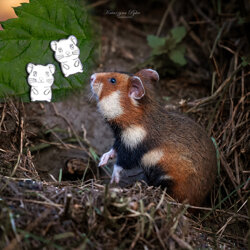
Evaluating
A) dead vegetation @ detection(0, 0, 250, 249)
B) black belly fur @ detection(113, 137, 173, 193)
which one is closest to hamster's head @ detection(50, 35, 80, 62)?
dead vegetation @ detection(0, 0, 250, 249)

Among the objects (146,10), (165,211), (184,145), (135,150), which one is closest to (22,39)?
(135,150)

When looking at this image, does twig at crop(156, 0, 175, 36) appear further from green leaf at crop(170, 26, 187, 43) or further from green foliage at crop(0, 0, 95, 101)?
green foliage at crop(0, 0, 95, 101)

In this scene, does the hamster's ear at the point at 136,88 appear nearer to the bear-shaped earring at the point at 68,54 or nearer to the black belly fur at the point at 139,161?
the black belly fur at the point at 139,161

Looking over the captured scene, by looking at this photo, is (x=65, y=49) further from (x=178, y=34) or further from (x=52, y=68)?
(x=178, y=34)

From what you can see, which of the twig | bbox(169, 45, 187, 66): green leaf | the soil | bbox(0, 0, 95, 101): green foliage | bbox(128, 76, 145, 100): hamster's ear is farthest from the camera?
the twig

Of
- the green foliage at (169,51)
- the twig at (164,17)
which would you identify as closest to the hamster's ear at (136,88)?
the green foliage at (169,51)

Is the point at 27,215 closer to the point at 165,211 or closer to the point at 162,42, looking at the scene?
the point at 165,211

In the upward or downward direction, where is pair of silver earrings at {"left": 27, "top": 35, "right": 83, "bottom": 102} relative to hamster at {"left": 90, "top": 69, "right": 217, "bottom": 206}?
upward
